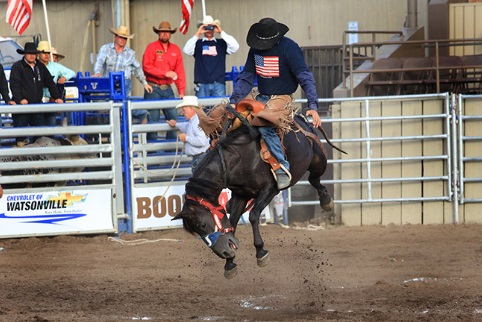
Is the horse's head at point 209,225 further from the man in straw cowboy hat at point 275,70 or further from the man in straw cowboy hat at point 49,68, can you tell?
the man in straw cowboy hat at point 49,68

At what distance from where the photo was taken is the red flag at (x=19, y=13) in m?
13.7

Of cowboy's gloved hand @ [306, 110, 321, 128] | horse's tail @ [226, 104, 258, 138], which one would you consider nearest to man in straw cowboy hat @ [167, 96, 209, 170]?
cowboy's gloved hand @ [306, 110, 321, 128]

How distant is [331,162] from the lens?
1262cm

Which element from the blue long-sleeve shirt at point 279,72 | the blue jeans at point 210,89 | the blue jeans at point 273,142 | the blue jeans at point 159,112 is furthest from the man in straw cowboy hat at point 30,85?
the blue jeans at point 273,142

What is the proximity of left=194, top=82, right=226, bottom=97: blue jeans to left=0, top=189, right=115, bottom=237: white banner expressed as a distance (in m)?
2.38

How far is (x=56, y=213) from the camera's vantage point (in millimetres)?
11836

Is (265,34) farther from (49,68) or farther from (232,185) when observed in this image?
(49,68)

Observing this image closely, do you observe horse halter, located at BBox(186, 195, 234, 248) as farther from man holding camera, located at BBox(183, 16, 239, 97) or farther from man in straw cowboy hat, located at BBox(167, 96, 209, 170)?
man holding camera, located at BBox(183, 16, 239, 97)

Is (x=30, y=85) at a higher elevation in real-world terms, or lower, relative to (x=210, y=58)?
lower

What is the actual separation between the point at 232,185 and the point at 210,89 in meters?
5.85

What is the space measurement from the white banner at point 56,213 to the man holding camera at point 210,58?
2.45 m

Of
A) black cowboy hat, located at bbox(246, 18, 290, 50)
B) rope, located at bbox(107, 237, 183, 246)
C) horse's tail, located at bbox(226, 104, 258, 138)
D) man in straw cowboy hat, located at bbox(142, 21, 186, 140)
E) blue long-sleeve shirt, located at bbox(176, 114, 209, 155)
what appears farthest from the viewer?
man in straw cowboy hat, located at bbox(142, 21, 186, 140)

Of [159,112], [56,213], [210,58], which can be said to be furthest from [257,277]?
[210,58]

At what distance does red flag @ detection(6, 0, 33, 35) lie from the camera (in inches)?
538
